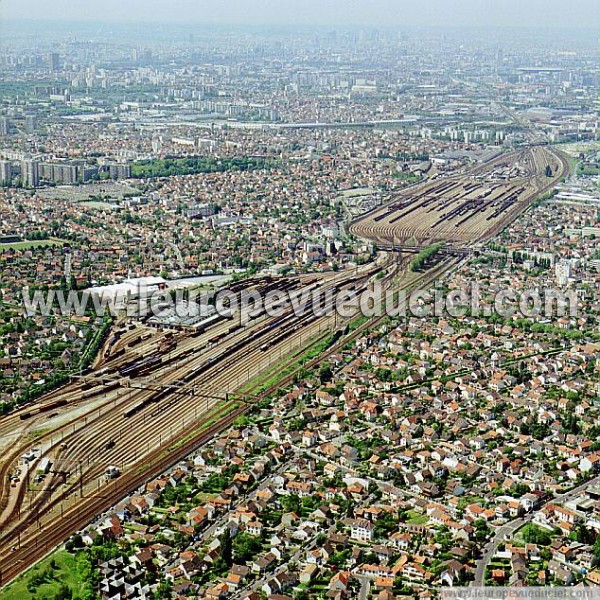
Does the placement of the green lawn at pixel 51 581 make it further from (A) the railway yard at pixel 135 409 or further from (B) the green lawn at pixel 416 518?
(B) the green lawn at pixel 416 518

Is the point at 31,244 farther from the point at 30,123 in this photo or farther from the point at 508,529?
the point at 30,123

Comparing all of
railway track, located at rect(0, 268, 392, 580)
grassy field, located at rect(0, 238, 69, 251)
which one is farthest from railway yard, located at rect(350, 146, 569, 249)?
railway track, located at rect(0, 268, 392, 580)

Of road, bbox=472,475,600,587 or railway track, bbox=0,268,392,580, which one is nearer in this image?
road, bbox=472,475,600,587

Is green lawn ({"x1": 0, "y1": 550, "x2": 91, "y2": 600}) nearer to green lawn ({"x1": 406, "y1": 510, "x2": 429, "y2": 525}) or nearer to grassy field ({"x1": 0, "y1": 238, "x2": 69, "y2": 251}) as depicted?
green lawn ({"x1": 406, "y1": 510, "x2": 429, "y2": 525})

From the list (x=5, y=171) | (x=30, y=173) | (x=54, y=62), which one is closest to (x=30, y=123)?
(x=5, y=171)

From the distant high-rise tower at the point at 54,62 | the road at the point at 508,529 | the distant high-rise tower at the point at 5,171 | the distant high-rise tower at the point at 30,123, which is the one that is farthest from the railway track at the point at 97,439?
the distant high-rise tower at the point at 54,62

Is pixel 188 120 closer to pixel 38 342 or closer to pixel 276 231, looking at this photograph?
pixel 276 231

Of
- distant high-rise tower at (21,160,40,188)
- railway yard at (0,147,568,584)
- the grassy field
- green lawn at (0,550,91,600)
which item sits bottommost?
distant high-rise tower at (21,160,40,188)
